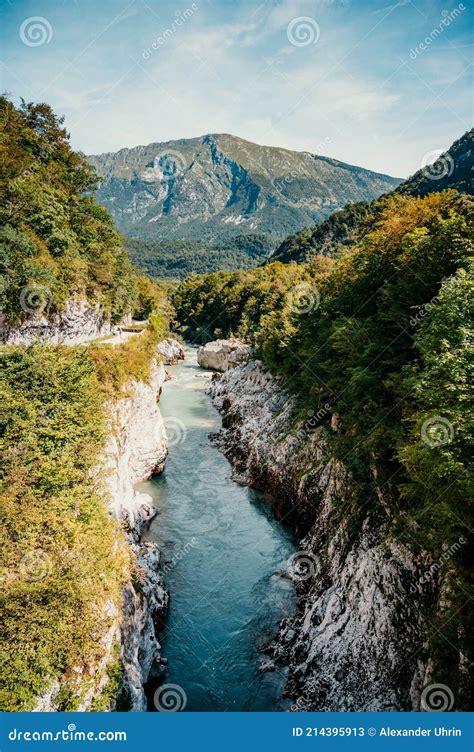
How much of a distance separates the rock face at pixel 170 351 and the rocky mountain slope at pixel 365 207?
91.7 feet

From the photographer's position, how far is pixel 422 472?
10.5 m

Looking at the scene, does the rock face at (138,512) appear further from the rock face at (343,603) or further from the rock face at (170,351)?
the rock face at (170,351)

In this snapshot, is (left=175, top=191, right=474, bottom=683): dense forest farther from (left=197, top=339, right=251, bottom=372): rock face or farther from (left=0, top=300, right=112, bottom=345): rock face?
(left=197, top=339, right=251, bottom=372): rock face

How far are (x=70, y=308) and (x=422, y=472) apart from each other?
23.6m

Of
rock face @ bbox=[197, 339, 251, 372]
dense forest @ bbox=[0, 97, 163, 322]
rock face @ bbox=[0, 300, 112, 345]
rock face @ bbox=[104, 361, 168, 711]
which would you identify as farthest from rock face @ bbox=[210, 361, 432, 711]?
rock face @ bbox=[197, 339, 251, 372]

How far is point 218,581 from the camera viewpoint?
56.4 ft

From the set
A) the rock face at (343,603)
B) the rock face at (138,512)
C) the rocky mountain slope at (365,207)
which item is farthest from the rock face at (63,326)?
the rocky mountain slope at (365,207)

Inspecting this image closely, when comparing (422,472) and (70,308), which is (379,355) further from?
(70,308)

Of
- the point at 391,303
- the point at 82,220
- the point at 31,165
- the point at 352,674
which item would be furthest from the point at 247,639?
the point at 31,165

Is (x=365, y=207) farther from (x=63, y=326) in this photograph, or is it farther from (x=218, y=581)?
(x=218, y=581)

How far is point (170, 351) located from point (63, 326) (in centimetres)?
3602

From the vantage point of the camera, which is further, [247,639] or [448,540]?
[247,639]

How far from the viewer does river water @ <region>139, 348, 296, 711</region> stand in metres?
12.7

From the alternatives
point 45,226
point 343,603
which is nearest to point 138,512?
point 343,603
